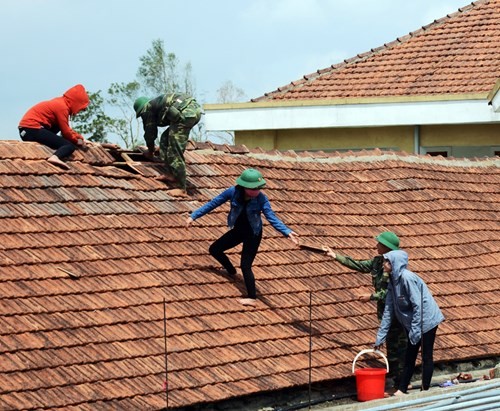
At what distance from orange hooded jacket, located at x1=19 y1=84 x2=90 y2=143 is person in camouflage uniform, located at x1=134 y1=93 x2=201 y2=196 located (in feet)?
2.85

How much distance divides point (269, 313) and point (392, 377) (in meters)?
1.46

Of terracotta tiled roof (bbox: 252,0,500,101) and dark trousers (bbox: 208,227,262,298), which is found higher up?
terracotta tiled roof (bbox: 252,0,500,101)

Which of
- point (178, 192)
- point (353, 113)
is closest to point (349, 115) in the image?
point (353, 113)

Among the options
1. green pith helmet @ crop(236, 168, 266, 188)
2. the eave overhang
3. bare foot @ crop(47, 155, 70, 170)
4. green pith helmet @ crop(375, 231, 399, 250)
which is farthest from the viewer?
the eave overhang

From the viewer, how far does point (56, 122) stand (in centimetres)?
1517

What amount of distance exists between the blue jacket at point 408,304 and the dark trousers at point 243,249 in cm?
137

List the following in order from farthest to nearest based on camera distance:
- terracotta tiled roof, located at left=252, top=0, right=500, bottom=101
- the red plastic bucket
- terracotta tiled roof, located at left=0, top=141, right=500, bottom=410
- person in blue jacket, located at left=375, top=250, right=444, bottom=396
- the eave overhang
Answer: terracotta tiled roof, located at left=252, top=0, right=500, bottom=101 → the eave overhang → person in blue jacket, located at left=375, top=250, right=444, bottom=396 → the red plastic bucket → terracotta tiled roof, located at left=0, top=141, right=500, bottom=410

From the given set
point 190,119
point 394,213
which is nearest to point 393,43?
point 394,213

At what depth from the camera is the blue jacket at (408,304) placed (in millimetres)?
13453

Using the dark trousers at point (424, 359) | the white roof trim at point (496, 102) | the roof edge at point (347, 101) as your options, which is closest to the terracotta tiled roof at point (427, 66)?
the roof edge at point (347, 101)

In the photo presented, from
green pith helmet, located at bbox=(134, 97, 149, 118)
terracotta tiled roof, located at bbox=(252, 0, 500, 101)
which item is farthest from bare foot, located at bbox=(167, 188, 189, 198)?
terracotta tiled roof, located at bbox=(252, 0, 500, 101)

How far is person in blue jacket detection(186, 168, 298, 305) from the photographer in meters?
13.8

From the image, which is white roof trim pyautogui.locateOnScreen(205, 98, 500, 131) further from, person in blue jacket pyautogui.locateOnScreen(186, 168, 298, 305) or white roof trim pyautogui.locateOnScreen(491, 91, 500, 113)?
person in blue jacket pyautogui.locateOnScreen(186, 168, 298, 305)

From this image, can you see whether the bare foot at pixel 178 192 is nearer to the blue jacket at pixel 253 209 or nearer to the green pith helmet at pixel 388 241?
the blue jacket at pixel 253 209
